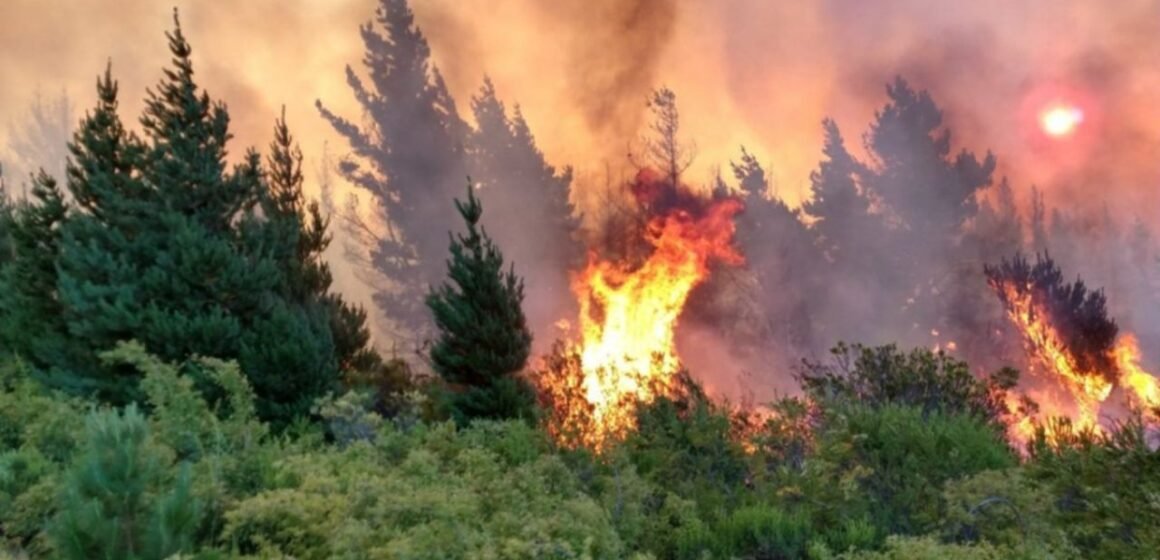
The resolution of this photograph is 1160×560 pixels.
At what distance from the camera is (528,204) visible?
30578 mm

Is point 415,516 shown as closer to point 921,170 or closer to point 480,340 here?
point 480,340

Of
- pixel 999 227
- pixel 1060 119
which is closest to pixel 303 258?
pixel 1060 119

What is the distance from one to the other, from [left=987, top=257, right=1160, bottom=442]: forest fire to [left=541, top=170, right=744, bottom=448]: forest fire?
9.35m

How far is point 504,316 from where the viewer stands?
12609 millimetres

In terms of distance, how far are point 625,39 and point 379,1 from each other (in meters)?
9.32

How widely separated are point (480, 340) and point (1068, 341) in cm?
1990

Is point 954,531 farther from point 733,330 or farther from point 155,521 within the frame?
point 733,330

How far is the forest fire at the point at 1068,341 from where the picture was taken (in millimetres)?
23422

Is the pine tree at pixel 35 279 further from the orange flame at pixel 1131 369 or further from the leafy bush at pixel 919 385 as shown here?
the orange flame at pixel 1131 369

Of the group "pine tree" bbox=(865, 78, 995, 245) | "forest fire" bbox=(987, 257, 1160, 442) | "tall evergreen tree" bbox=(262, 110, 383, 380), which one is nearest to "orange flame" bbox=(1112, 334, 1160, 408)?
"forest fire" bbox=(987, 257, 1160, 442)

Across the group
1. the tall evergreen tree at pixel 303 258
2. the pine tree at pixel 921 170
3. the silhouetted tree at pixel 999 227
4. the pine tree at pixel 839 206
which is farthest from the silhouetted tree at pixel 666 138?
the tall evergreen tree at pixel 303 258

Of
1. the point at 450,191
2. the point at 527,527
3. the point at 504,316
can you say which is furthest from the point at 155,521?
the point at 450,191

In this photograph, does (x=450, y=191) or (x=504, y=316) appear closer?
(x=504, y=316)

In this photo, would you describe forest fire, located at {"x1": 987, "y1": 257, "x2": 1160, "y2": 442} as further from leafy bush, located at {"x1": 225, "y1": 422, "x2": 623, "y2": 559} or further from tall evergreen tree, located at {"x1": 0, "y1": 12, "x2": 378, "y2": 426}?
leafy bush, located at {"x1": 225, "y1": 422, "x2": 623, "y2": 559}
